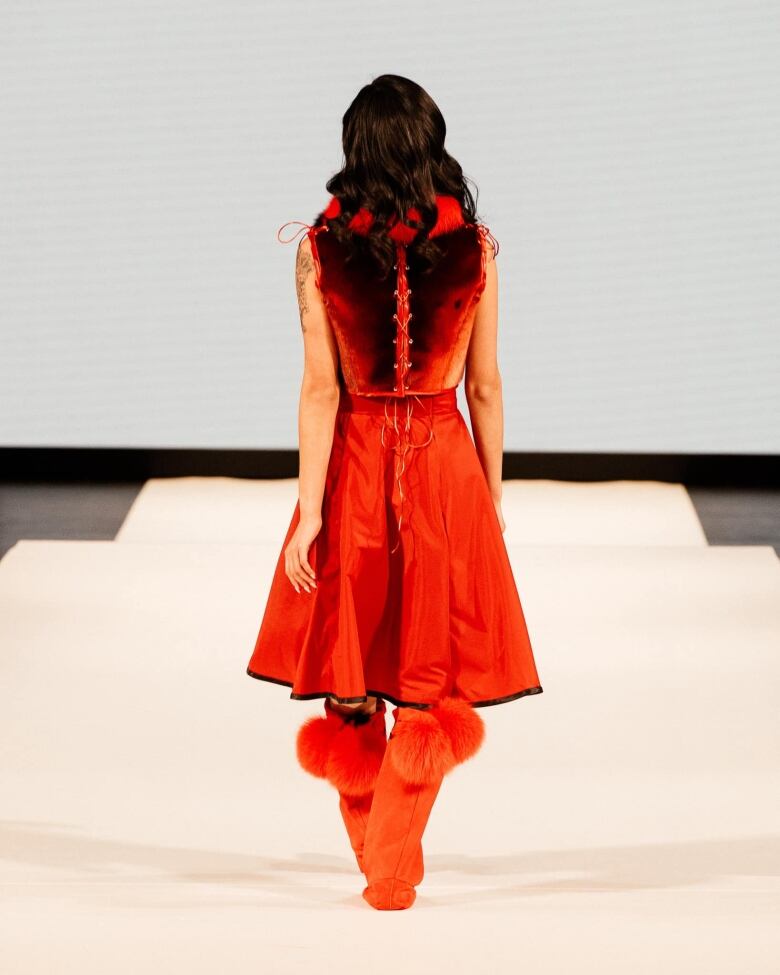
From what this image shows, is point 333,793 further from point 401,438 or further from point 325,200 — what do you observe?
point 325,200

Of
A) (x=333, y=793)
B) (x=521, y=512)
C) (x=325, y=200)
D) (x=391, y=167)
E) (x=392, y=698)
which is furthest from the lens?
(x=325, y=200)

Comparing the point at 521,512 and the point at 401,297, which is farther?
the point at 521,512

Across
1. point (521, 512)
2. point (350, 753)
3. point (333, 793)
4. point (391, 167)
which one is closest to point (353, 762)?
point (350, 753)

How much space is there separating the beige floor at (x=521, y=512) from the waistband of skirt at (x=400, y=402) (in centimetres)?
257

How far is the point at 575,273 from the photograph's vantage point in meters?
5.55

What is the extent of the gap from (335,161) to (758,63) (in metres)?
1.49

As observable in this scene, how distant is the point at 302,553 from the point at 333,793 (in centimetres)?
82

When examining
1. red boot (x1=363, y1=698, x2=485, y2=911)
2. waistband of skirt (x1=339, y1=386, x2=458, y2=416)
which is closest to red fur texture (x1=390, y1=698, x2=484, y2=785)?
red boot (x1=363, y1=698, x2=485, y2=911)

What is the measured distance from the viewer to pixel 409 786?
2.15m

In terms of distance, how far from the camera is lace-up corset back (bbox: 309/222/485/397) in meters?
2.04

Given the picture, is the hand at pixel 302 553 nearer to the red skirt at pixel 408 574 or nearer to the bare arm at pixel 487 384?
the red skirt at pixel 408 574

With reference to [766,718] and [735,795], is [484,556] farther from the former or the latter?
[766,718]

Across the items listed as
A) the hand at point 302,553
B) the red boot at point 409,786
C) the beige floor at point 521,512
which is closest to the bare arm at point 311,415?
the hand at point 302,553

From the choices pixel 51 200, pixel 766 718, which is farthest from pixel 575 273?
pixel 766 718
